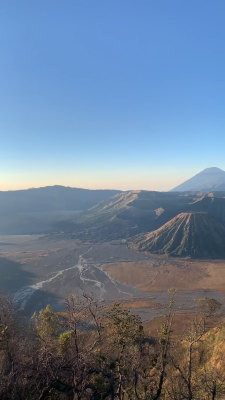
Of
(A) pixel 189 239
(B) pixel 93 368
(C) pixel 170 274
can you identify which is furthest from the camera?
(A) pixel 189 239

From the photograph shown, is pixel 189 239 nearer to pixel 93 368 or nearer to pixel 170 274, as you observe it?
pixel 170 274

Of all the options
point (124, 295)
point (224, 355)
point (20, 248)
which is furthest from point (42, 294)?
point (20, 248)

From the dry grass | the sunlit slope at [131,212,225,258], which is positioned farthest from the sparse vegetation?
the sunlit slope at [131,212,225,258]

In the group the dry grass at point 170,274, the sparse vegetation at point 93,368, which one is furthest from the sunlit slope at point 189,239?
the sparse vegetation at point 93,368

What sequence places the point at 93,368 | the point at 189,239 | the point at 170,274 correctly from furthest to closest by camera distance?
the point at 189,239 → the point at 170,274 → the point at 93,368

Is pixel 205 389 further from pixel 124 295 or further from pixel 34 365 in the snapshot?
pixel 124 295

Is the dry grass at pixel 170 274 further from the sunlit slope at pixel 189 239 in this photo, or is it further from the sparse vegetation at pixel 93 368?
the sparse vegetation at pixel 93 368

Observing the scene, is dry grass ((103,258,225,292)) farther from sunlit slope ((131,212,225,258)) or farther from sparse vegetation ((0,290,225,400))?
sparse vegetation ((0,290,225,400))

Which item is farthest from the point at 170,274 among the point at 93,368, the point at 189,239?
the point at 93,368
